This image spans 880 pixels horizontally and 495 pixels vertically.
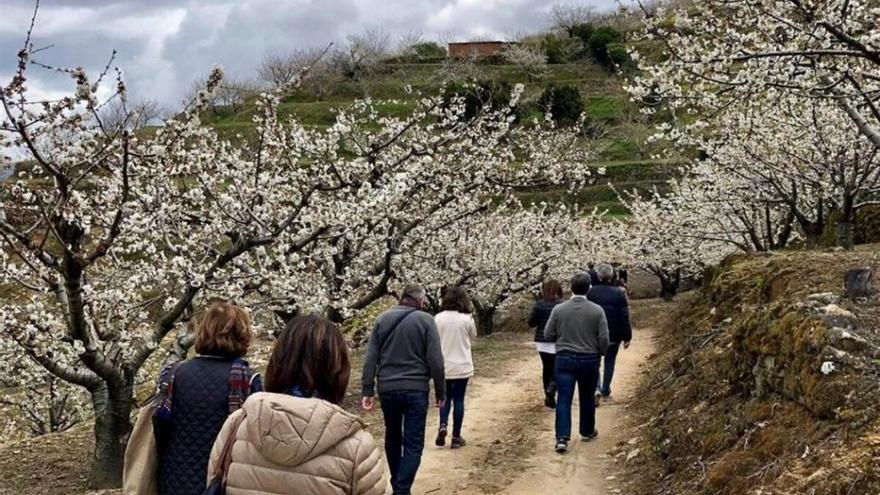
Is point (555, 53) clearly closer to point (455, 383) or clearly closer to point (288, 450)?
point (455, 383)

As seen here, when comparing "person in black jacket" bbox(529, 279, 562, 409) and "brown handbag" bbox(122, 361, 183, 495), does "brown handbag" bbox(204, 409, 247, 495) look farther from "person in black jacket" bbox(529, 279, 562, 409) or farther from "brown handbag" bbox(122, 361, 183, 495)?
"person in black jacket" bbox(529, 279, 562, 409)

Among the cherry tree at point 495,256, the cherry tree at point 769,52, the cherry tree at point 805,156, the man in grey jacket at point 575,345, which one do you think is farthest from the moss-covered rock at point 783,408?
the cherry tree at point 495,256

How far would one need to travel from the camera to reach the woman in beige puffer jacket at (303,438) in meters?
2.68

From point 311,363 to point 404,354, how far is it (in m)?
2.89

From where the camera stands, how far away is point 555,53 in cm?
6394

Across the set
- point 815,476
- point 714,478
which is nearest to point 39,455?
point 714,478

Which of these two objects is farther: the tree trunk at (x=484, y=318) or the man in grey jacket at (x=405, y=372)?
the tree trunk at (x=484, y=318)

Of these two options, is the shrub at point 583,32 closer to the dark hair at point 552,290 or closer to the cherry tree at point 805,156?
the cherry tree at point 805,156

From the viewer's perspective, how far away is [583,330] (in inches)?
288

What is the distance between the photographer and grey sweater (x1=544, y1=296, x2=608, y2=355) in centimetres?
730

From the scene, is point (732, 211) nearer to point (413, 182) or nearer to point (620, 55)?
point (413, 182)

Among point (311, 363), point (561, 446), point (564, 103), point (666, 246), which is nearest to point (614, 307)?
point (561, 446)

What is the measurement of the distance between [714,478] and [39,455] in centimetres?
873

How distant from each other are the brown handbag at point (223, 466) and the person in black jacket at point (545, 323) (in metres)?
6.14
